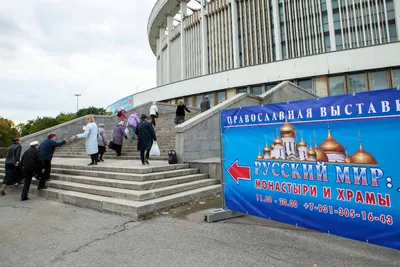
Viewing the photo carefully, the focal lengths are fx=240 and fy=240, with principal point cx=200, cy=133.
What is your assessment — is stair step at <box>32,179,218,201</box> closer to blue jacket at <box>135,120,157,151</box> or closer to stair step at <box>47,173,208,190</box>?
stair step at <box>47,173,208,190</box>

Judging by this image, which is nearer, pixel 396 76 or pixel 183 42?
pixel 396 76

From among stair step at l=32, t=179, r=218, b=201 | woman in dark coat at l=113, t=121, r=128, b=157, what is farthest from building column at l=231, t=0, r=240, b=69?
stair step at l=32, t=179, r=218, b=201

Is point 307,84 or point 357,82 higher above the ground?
point 307,84

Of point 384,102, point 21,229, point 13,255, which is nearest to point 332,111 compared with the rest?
point 384,102

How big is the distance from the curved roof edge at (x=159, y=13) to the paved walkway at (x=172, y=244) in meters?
39.8

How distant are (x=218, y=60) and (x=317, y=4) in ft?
45.0

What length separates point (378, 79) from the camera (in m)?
17.0

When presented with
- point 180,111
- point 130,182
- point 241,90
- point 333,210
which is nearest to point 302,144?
point 333,210

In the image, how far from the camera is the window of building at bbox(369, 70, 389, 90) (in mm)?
16797

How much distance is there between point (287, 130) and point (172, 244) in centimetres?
235

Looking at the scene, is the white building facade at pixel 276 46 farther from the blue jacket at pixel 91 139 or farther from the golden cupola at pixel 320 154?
the golden cupola at pixel 320 154

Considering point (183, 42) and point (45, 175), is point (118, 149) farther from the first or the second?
point (183, 42)

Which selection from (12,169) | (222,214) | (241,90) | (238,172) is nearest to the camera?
(238,172)

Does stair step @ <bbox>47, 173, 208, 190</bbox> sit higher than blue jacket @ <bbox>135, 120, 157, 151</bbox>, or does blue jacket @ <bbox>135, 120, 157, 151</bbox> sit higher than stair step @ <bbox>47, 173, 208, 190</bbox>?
blue jacket @ <bbox>135, 120, 157, 151</bbox>
